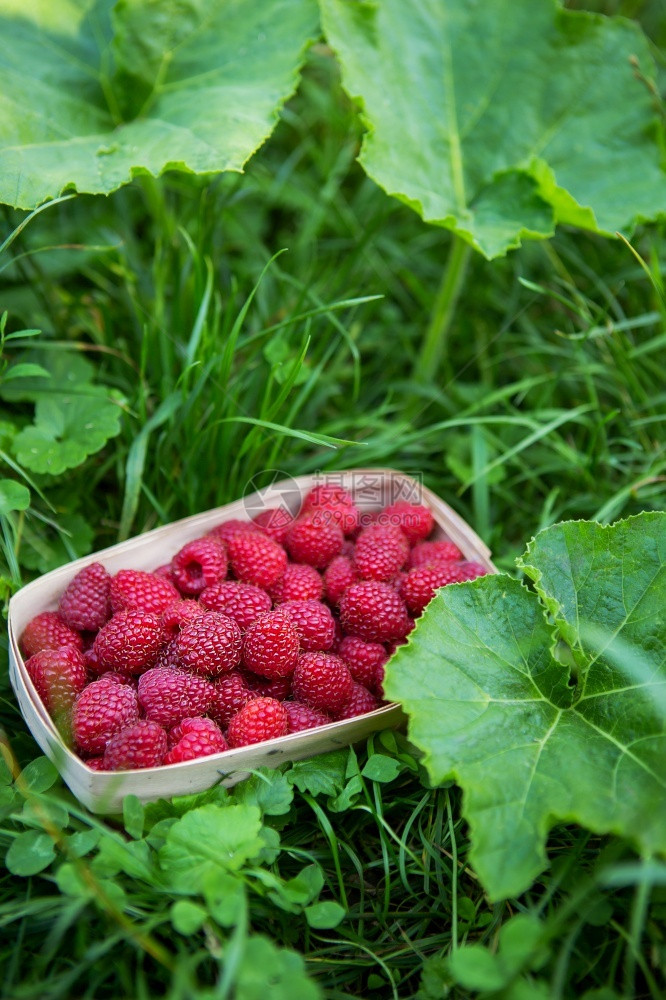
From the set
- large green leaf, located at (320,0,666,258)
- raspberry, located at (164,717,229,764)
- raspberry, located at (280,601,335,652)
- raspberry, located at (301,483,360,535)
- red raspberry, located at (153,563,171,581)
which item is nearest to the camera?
raspberry, located at (164,717,229,764)

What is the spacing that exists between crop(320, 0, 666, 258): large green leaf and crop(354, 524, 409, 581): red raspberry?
36.5 inches

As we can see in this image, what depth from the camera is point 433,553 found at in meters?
1.83

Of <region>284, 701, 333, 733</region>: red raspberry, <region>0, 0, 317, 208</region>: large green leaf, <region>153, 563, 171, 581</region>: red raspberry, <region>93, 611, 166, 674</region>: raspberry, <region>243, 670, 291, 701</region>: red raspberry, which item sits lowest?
<region>284, 701, 333, 733</region>: red raspberry

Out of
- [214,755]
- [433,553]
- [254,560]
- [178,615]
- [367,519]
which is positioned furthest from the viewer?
[367,519]

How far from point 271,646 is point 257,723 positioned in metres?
0.15

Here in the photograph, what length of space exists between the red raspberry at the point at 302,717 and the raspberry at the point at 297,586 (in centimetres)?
25

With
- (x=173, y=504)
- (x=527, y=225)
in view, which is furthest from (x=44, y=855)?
(x=527, y=225)

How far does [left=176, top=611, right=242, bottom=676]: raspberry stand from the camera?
4.93 feet

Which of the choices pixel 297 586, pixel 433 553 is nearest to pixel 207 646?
pixel 297 586

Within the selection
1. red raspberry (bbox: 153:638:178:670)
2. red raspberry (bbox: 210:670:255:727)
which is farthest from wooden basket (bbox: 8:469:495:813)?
red raspberry (bbox: 153:638:178:670)

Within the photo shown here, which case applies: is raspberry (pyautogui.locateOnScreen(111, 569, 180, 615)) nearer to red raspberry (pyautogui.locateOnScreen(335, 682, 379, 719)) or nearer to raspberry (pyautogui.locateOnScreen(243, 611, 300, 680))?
raspberry (pyautogui.locateOnScreen(243, 611, 300, 680))

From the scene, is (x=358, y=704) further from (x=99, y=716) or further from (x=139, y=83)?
(x=139, y=83)

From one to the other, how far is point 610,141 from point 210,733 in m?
1.97

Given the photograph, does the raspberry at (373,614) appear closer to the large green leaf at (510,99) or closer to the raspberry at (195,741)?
the raspberry at (195,741)
